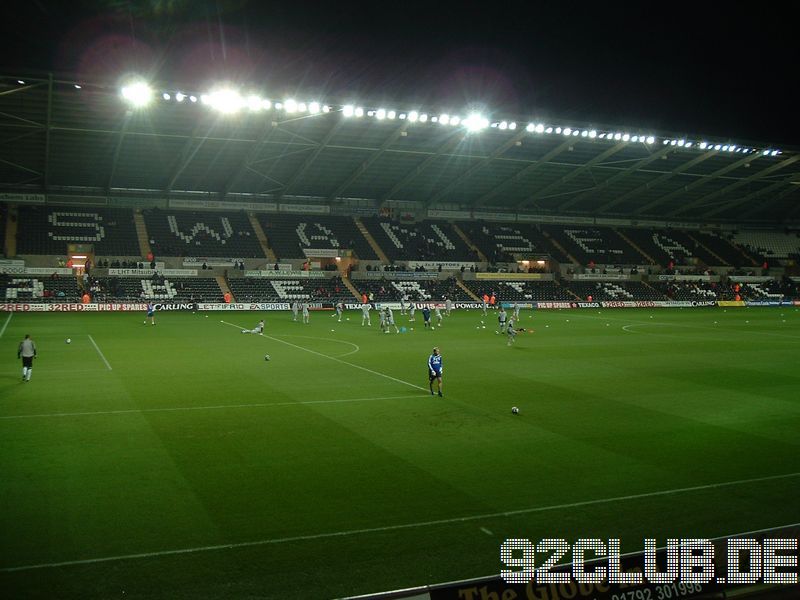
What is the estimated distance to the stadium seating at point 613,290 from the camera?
241ft

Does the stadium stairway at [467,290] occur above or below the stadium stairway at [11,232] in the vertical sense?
below

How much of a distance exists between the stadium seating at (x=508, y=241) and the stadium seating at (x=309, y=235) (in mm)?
14594

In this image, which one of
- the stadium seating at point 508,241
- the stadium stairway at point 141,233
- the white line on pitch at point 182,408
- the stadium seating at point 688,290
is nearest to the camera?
the white line on pitch at point 182,408

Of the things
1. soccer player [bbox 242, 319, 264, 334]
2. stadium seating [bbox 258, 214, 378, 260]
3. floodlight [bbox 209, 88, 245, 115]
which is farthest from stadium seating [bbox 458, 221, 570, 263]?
soccer player [bbox 242, 319, 264, 334]

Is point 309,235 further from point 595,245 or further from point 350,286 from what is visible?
point 595,245

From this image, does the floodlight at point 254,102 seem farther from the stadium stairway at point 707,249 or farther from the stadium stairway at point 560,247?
the stadium stairway at point 707,249

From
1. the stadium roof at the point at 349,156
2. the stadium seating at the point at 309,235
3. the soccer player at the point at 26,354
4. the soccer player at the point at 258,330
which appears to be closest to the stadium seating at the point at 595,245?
the stadium roof at the point at 349,156

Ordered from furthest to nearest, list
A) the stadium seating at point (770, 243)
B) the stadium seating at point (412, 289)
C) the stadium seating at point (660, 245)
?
the stadium seating at point (770, 243) → the stadium seating at point (660, 245) → the stadium seating at point (412, 289)

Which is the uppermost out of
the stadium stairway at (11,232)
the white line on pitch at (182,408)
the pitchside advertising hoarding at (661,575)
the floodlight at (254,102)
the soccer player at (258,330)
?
the floodlight at (254,102)

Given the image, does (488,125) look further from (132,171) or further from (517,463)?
(517,463)

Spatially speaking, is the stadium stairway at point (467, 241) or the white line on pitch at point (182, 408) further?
the stadium stairway at point (467, 241)

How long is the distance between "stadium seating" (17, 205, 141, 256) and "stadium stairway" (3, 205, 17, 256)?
0.34 metres

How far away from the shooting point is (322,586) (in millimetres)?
8164

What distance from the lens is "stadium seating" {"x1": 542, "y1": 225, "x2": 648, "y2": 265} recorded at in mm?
80438
